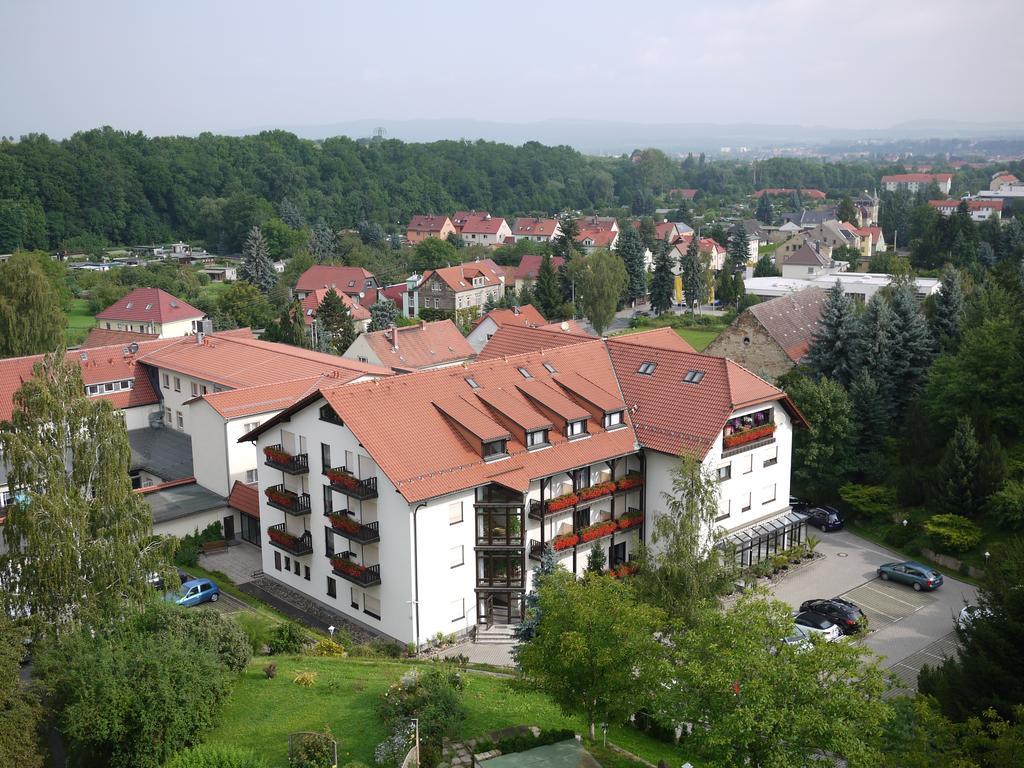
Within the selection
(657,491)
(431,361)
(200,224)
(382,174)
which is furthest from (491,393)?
(382,174)

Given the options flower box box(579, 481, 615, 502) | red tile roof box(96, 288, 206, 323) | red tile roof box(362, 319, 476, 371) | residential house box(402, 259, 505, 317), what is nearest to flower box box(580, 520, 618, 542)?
flower box box(579, 481, 615, 502)

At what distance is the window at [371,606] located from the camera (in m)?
28.7

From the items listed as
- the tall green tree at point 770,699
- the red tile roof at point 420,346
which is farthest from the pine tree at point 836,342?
the tall green tree at point 770,699

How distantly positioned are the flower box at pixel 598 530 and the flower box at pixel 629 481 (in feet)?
4.14

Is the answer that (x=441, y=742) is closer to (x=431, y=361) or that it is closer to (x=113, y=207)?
(x=431, y=361)

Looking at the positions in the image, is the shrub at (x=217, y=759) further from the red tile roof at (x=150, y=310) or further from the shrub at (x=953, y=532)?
the red tile roof at (x=150, y=310)

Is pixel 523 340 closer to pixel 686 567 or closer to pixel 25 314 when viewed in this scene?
pixel 686 567

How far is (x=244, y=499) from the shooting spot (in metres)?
35.5

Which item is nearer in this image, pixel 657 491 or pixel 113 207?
pixel 657 491

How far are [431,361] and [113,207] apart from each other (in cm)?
9935

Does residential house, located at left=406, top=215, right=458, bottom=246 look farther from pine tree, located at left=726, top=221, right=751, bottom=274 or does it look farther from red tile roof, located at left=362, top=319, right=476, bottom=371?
red tile roof, located at left=362, top=319, right=476, bottom=371

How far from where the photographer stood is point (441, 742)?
66.2 feet

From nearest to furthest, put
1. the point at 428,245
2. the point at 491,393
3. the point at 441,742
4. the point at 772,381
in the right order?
the point at 441,742 → the point at 491,393 → the point at 772,381 → the point at 428,245

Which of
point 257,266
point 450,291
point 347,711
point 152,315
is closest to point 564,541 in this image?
point 347,711
